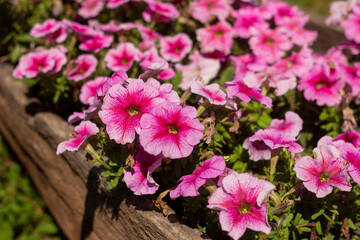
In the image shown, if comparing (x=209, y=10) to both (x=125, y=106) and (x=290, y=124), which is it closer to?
(x=290, y=124)

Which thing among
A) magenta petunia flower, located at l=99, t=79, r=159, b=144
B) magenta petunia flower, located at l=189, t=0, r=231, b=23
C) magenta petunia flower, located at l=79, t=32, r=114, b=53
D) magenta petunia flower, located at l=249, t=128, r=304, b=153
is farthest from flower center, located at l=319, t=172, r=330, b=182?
magenta petunia flower, located at l=189, t=0, r=231, b=23

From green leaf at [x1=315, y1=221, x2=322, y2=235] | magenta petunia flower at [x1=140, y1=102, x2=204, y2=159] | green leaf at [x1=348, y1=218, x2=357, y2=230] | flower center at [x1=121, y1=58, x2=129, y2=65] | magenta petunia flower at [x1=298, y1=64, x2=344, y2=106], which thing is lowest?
green leaf at [x1=348, y1=218, x2=357, y2=230]

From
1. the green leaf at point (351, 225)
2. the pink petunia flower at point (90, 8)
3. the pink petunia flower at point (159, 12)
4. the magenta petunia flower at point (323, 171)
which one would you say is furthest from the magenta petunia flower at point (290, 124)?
the pink petunia flower at point (90, 8)

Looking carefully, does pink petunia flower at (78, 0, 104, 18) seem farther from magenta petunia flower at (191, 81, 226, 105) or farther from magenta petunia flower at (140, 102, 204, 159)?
magenta petunia flower at (140, 102, 204, 159)

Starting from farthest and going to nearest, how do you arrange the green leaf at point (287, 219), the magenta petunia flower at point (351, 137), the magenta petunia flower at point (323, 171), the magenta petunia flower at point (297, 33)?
the magenta petunia flower at point (297, 33)
the magenta petunia flower at point (351, 137)
the green leaf at point (287, 219)
the magenta petunia flower at point (323, 171)

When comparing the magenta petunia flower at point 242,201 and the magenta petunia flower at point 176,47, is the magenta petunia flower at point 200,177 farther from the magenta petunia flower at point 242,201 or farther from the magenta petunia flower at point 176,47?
the magenta petunia flower at point 176,47

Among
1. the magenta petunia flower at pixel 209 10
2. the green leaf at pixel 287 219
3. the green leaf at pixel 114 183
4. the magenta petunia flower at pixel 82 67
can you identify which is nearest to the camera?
the green leaf at pixel 287 219
